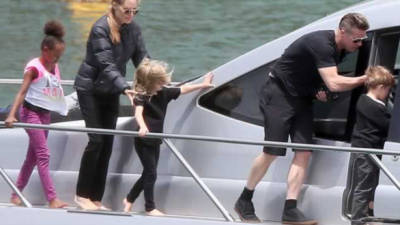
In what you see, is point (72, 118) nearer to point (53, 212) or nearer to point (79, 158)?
point (79, 158)

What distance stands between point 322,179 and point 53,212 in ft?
5.06

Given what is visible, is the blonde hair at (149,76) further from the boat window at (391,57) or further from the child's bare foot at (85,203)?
the boat window at (391,57)

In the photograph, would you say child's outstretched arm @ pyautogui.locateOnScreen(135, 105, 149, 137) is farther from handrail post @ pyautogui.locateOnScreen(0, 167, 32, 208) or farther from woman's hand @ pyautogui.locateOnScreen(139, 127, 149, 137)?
handrail post @ pyautogui.locateOnScreen(0, 167, 32, 208)

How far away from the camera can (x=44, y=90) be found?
7.07 meters

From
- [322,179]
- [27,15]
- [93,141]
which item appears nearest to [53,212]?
[93,141]

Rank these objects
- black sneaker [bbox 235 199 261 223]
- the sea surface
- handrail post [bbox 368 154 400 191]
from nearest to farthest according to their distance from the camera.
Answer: handrail post [bbox 368 154 400 191], black sneaker [bbox 235 199 261 223], the sea surface

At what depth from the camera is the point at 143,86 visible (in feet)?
21.8

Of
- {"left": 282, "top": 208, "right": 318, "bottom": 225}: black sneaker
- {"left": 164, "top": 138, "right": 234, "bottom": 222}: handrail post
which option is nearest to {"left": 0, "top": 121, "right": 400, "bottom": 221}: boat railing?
{"left": 164, "top": 138, "right": 234, "bottom": 222}: handrail post

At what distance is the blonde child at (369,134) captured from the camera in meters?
6.24

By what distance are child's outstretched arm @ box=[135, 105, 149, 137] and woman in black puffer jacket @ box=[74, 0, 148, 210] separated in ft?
0.30

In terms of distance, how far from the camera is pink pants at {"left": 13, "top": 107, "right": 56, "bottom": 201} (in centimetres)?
704

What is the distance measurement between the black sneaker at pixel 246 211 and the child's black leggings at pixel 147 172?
54cm

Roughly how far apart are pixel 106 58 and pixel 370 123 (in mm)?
1572

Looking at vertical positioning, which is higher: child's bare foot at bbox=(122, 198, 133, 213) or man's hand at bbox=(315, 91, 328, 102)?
man's hand at bbox=(315, 91, 328, 102)
